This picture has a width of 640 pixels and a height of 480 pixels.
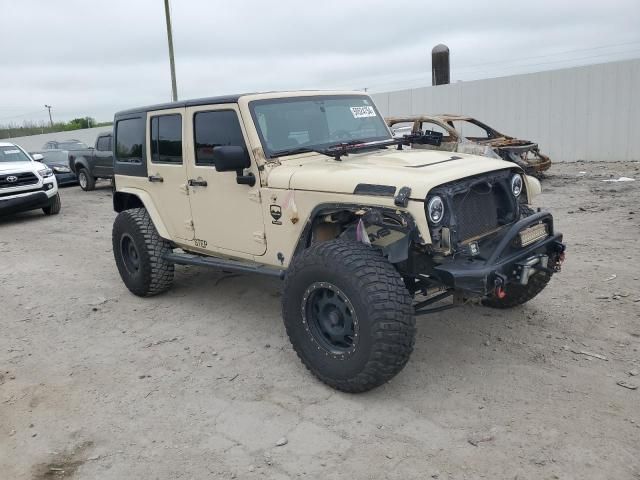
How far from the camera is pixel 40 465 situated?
10.5 ft

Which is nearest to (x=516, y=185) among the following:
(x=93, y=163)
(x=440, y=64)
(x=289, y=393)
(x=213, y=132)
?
(x=289, y=393)

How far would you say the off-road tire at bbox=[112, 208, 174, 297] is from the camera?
5.65 meters

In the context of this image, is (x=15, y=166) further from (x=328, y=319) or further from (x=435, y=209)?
(x=435, y=209)

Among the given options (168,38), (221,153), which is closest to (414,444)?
(221,153)

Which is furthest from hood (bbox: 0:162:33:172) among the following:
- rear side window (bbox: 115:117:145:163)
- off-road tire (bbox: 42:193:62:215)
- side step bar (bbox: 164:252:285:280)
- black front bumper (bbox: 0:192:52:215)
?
side step bar (bbox: 164:252:285:280)

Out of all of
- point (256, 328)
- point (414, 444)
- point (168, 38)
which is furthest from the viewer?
point (168, 38)

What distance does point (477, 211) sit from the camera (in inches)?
156

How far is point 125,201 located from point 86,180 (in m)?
11.3

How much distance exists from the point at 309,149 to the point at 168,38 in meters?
17.4

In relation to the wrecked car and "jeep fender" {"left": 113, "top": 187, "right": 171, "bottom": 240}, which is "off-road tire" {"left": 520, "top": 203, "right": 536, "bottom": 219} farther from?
the wrecked car

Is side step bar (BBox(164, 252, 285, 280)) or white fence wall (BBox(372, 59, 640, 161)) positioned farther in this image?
white fence wall (BBox(372, 59, 640, 161))

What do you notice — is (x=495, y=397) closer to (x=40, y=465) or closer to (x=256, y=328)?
(x=256, y=328)

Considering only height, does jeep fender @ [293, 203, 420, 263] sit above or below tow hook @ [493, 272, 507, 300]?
above

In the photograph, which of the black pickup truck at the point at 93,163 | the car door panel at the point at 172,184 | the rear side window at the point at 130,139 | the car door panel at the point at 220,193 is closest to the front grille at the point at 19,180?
the black pickup truck at the point at 93,163
